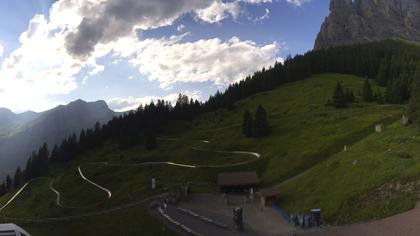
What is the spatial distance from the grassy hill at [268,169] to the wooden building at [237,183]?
11.6ft

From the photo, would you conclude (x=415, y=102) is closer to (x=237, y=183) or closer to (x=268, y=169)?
(x=268, y=169)

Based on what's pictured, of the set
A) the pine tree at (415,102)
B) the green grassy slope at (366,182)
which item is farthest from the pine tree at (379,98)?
the green grassy slope at (366,182)

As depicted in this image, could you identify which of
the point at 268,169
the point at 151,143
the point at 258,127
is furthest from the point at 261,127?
the point at 151,143

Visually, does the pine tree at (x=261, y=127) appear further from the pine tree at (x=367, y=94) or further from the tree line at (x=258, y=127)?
the pine tree at (x=367, y=94)

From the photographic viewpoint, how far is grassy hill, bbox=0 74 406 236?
188 ft

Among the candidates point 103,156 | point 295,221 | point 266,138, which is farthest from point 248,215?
point 103,156

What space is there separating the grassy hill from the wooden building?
11.6 feet

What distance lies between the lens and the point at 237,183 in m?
82.4

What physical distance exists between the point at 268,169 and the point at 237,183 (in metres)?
12.1

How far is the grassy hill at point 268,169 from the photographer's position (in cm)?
5728

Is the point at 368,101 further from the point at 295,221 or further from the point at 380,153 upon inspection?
the point at 295,221

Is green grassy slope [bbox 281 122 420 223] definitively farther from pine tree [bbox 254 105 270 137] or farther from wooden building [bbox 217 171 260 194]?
pine tree [bbox 254 105 270 137]

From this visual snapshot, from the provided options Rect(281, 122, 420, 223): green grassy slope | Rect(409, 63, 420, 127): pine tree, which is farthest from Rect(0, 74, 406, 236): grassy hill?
Rect(409, 63, 420, 127): pine tree

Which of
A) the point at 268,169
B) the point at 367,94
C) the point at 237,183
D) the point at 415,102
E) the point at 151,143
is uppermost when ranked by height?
the point at 367,94
